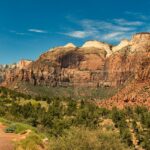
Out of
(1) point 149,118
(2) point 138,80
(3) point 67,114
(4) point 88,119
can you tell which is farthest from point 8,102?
(2) point 138,80

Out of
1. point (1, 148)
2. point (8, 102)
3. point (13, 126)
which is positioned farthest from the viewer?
point (8, 102)

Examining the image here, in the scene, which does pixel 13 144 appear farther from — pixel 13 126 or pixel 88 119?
pixel 88 119

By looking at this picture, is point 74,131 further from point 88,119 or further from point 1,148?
point 88,119

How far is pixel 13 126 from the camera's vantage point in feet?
90.4

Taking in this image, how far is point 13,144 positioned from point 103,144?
613 centimetres

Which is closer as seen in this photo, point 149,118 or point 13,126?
point 13,126

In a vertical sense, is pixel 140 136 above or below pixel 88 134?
below

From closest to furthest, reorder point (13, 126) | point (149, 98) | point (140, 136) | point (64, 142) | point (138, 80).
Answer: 1. point (64, 142)
2. point (13, 126)
3. point (140, 136)
4. point (149, 98)
5. point (138, 80)

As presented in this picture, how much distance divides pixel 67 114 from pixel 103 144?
80145 millimetres

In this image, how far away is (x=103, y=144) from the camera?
76.2 ft

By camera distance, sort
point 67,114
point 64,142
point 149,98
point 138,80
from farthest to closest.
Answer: point 138,80
point 149,98
point 67,114
point 64,142

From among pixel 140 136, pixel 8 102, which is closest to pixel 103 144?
pixel 140 136

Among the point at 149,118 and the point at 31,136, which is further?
the point at 149,118

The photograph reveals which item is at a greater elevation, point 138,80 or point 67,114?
point 138,80
